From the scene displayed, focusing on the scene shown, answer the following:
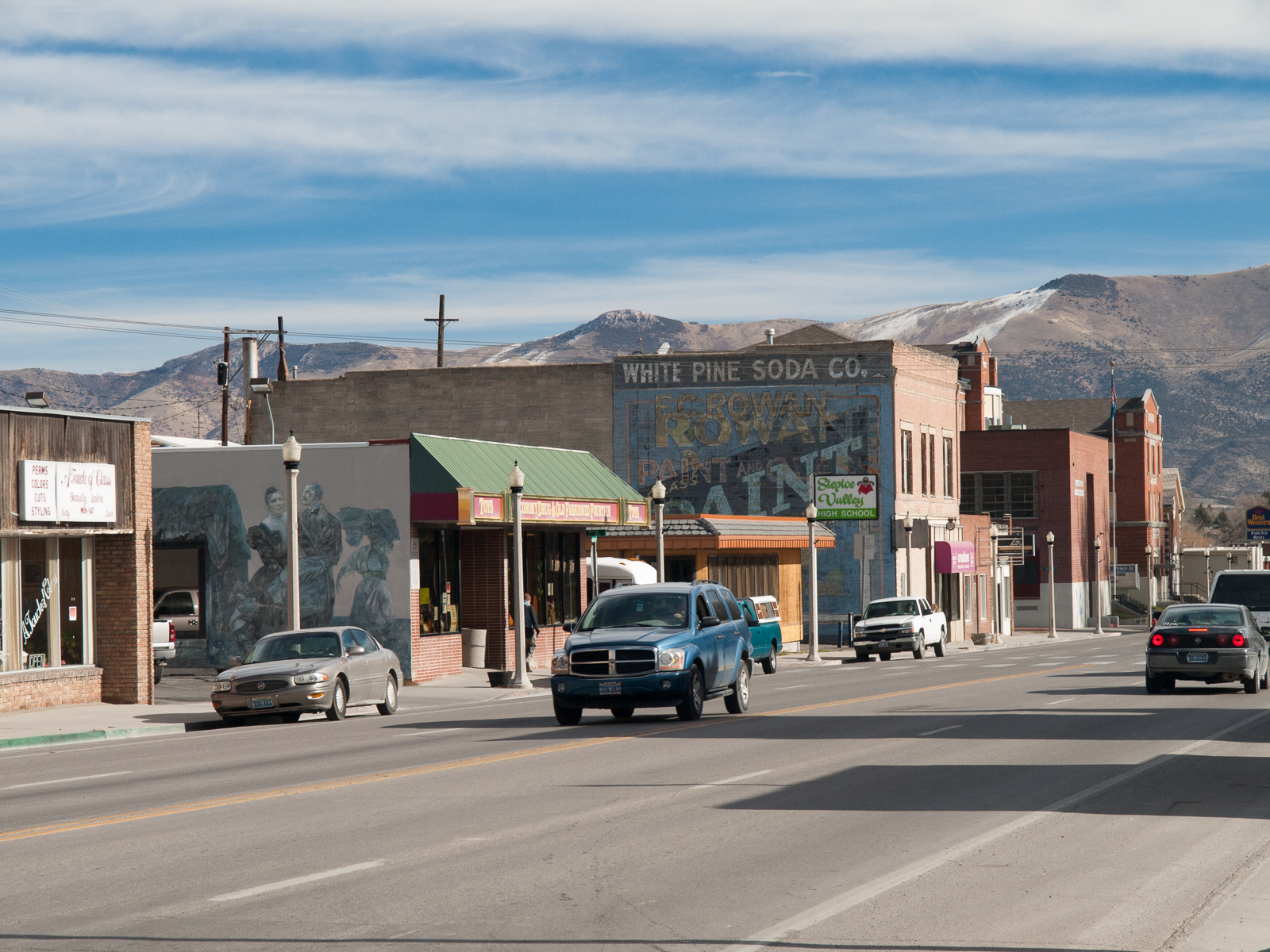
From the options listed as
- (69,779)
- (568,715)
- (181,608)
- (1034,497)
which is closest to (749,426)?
(181,608)

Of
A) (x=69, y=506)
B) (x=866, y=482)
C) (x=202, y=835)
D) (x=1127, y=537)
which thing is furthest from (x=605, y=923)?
(x=1127, y=537)

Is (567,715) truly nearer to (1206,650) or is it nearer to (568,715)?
(568,715)

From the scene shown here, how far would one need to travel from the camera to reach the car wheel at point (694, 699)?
22.3 meters

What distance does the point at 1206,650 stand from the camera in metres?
28.3

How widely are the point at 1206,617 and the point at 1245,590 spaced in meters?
9.20

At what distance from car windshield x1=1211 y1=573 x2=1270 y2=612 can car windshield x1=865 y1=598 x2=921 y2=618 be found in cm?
1528

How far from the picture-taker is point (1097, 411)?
11950cm

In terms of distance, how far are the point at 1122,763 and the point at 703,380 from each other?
45.2 meters

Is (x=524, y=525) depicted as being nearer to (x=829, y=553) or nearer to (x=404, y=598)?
(x=404, y=598)

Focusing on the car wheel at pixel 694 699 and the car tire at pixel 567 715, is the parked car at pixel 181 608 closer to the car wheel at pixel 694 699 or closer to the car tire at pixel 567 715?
the car tire at pixel 567 715

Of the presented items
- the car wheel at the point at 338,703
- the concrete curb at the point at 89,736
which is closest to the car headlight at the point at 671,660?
the car wheel at the point at 338,703

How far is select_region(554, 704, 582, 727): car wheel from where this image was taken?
2258 centimetres

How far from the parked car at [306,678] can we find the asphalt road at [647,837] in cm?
285

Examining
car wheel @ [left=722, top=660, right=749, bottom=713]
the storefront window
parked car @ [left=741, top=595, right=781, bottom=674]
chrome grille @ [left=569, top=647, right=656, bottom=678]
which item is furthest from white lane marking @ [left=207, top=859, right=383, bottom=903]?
parked car @ [left=741, top=595, right=781, bottom=674]
